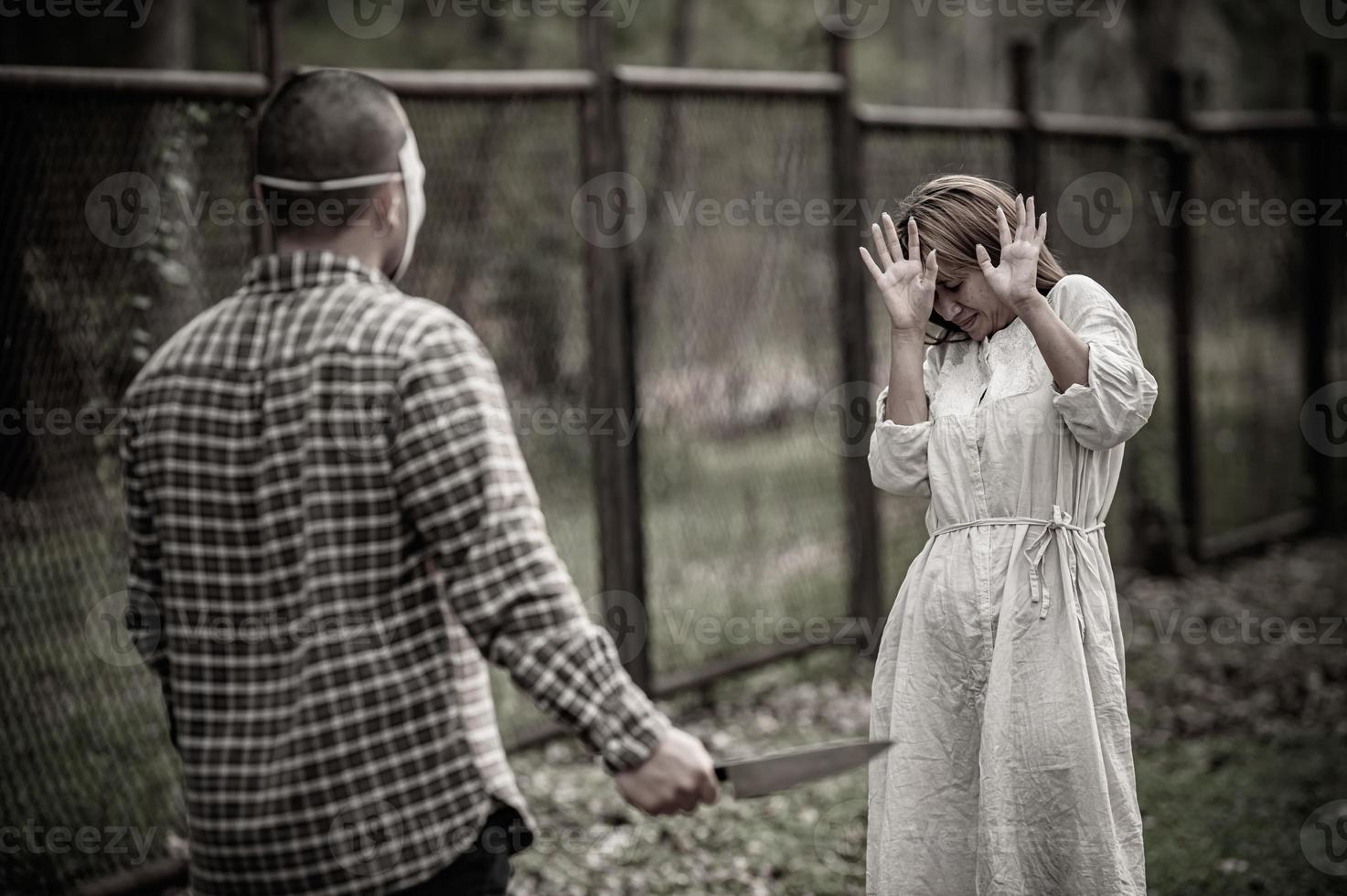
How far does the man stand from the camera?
1.90 m

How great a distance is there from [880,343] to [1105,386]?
13.9 ft

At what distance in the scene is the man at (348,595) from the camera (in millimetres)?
1897

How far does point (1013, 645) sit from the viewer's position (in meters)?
2.70

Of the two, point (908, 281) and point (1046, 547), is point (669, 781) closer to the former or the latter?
point (1046, 547)

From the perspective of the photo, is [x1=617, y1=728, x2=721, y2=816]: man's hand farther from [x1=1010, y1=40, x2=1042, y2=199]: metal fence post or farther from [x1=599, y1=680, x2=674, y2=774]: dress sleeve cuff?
[x1=1010, y1=40, x2=1042, y2=199]: metal fence post

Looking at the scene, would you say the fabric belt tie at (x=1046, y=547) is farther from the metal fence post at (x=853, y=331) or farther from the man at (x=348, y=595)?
the metal fence post at (x=853, y=331)

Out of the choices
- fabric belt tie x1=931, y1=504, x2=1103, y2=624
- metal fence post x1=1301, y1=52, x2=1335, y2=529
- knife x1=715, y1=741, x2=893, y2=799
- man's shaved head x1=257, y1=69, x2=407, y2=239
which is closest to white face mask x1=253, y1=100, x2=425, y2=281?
man's shaved head x1=257, y1=69, x2=407, y2=239

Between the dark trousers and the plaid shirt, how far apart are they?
0.04 m

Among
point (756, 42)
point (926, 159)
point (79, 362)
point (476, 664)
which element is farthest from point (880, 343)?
point (756, 42)

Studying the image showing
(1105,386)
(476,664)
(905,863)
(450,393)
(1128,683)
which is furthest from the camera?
(1128,683)

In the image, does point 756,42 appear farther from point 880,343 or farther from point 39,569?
point 39,569

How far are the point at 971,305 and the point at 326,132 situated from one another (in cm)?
148

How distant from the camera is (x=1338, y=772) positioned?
4926 millimetres

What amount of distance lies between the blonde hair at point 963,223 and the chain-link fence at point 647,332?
0.42m
